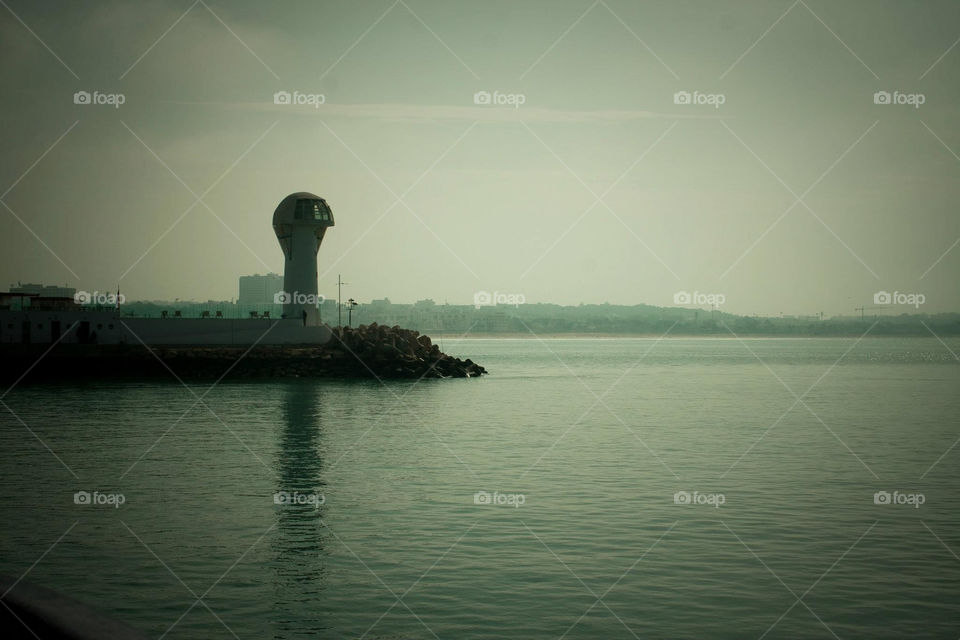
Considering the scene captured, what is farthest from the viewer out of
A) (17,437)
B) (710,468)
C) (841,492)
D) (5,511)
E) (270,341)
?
(270,341)

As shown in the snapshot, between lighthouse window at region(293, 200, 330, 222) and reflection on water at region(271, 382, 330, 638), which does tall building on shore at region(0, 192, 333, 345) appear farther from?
reflection on water at region(271, 382, 330, 638)

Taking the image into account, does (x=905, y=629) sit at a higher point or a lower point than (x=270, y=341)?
lower

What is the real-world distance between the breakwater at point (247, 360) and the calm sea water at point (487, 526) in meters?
29.1

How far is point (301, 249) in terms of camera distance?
80.4 m

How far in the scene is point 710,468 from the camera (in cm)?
2788

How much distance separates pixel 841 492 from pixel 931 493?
251cm

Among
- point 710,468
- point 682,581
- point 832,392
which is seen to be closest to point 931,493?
point 710,468

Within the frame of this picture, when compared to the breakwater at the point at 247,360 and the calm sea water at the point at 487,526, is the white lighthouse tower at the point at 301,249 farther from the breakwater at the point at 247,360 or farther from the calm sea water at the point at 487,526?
the calm sea water at the point at 487,526

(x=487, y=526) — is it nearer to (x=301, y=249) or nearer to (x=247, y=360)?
(x=247, y=360)

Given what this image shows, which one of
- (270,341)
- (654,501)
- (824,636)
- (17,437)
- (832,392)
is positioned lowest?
(824,636)

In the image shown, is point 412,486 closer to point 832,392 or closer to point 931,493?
point 931,493

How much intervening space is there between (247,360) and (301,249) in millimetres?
12639

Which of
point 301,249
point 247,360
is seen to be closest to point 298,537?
point 247,360

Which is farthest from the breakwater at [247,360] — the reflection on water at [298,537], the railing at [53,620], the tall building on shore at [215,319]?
the railing at [53,620]
